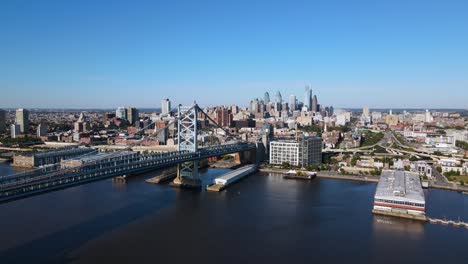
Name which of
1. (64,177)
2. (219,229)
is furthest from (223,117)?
(64,177)

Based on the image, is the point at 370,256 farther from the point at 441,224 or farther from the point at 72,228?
the point at 72,228

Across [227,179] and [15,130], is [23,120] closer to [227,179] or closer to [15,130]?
[15,130]

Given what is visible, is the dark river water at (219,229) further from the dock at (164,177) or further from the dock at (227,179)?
the dock at (164,177)

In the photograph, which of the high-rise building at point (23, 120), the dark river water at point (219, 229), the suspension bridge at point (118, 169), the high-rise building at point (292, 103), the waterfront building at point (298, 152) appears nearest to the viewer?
the dark river water at point (219, 229)

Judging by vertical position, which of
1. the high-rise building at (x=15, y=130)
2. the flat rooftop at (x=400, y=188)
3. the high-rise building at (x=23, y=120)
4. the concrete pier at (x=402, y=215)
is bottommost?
the concrete pier at (x=402, y=215)

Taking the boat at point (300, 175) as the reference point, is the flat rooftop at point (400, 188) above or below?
above

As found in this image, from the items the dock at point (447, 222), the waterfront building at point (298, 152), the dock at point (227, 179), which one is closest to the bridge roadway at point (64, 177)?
the dock at point (227, 179)

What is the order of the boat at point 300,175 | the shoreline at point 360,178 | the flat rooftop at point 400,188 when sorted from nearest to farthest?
the flat rooftop at point 400,188, the shoreline at point 360,178, the boat at point 300,175
